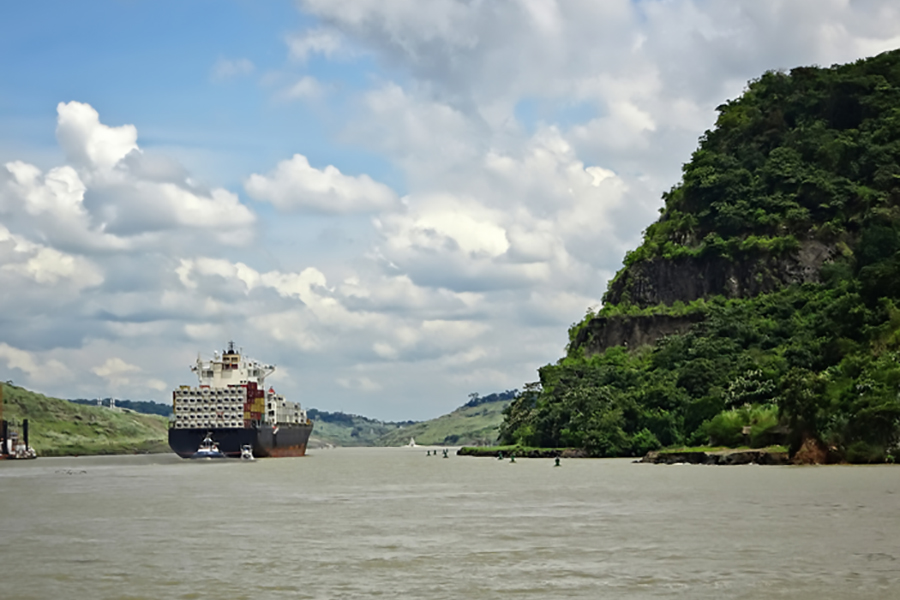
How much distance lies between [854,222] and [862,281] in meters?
53.7

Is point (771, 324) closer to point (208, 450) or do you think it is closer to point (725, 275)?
point (725, 275)

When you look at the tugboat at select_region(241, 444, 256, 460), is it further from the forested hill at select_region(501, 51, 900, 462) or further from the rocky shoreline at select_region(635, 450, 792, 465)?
the rocky shoreline at select_region(635, 450, 792, 465)

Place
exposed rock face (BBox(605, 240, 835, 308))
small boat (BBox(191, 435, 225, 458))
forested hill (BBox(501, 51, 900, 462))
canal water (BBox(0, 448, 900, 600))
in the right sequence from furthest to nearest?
small boat (BBox(191, 435, 225, 458))
exposed rock face (BBox(605, 240, 835, 308))
forested hill (BBox(501, 51, 900, 462))
canal water (BBox(0, 448, 900, 600))

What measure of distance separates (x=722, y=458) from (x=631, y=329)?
75.5m

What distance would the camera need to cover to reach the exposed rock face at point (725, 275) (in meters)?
178

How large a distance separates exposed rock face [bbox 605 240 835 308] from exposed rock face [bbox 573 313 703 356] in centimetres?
933

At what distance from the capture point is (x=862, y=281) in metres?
131

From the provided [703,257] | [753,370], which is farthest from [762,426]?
[703,257]

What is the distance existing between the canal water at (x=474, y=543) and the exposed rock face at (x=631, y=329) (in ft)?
335

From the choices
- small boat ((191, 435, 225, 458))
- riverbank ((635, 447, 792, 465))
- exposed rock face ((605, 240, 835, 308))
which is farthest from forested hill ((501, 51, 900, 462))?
small boat ((191, 435, 225, 458))

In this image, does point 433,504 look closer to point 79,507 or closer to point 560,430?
point 79,507

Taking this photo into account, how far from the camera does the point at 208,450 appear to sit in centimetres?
18712

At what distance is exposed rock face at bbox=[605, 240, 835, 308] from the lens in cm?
17825

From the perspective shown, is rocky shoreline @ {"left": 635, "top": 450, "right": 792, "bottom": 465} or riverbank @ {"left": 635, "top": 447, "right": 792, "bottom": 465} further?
riverbank @ {"left": 635, "top": 447, "right": 792, "bottom": 465}
